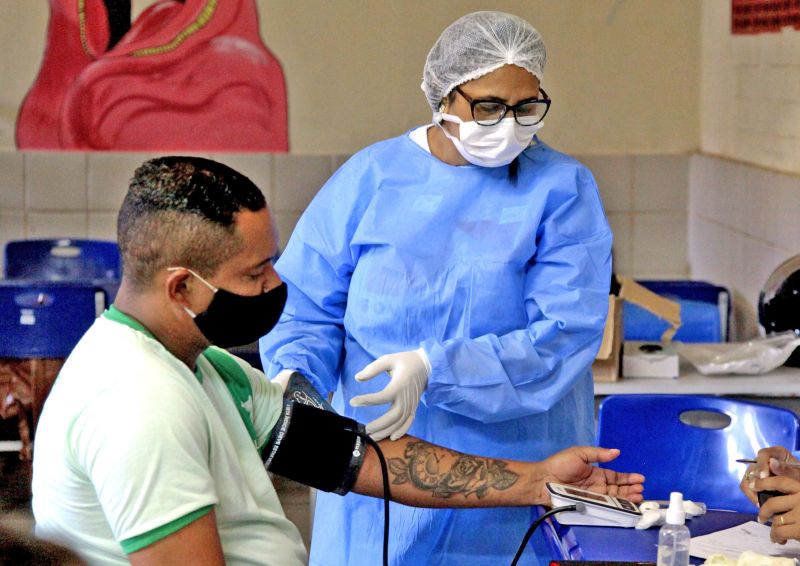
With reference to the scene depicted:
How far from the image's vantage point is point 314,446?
1600 mm

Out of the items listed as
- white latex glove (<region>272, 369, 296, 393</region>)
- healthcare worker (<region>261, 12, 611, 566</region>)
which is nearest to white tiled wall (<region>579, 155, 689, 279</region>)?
healthcare worker (<region>261, 12, 611, 566</region>)

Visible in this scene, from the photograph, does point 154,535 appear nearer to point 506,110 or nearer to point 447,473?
point 447,473

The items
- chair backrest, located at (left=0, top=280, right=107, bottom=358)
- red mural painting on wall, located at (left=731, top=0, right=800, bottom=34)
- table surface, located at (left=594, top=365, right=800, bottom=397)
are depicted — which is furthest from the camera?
chair backrest, located at (left=0, top=280, right=107, bottom=358)

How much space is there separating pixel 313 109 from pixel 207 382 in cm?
306

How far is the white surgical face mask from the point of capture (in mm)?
1960

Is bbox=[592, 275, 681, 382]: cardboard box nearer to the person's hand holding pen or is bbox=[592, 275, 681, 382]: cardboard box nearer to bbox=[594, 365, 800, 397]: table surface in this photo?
bbox=[594, 365, 800, 397]: table surface

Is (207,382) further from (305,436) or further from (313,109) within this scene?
(313,109)

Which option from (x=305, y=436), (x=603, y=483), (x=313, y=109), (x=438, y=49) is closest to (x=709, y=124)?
(x=313, y=109)

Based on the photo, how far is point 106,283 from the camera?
354 cm

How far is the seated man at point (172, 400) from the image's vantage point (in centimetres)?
119

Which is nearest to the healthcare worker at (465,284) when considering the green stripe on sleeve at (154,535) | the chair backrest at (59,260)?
the green stripe on sleeve at (154,535)

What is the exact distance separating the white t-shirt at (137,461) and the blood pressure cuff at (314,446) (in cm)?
18

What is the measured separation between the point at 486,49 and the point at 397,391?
62 cm

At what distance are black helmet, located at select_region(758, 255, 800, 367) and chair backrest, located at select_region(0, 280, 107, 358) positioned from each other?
1.87 metres
